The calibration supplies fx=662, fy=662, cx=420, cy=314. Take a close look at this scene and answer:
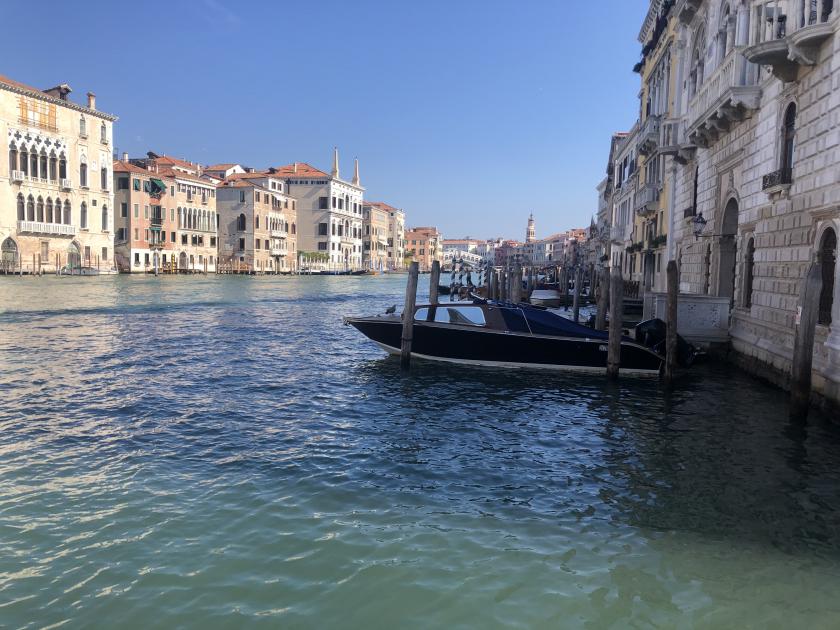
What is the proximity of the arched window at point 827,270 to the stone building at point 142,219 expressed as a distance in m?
58.1

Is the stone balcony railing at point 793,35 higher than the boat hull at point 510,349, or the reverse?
the stone balcony railing at point 793,35

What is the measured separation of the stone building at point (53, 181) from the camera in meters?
47.0

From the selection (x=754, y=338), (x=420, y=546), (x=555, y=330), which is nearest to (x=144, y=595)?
(x=420, y=546)

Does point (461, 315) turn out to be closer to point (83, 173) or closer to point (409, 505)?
point (409, 505)

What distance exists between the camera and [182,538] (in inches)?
197

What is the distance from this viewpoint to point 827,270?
9078mm

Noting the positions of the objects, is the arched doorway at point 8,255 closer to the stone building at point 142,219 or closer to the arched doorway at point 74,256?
the arched doorway at point 74,256

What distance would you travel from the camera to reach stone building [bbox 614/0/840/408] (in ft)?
29.7

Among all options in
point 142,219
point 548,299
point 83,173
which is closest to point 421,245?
point 142,219

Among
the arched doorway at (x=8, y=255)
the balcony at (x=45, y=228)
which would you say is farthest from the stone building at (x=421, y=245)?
the arched doorway at (x=8, y=255)

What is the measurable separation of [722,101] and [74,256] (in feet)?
170

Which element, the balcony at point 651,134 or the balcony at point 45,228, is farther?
the balcony at point 45,228

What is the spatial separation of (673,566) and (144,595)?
11.9 ft

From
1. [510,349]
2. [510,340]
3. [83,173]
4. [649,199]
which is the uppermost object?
[83,173]
